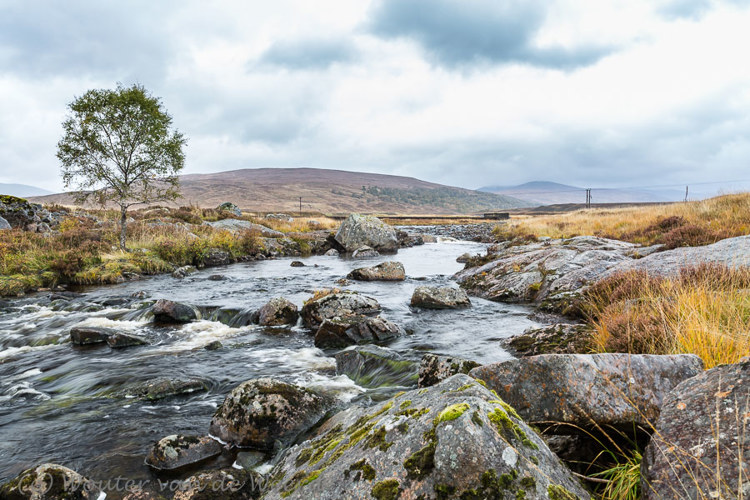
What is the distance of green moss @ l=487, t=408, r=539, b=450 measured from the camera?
2.49 m

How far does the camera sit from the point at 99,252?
19.6 meters

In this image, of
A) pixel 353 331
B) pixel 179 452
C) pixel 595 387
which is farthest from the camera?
pixel 353 331

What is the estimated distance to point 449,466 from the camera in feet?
7.38

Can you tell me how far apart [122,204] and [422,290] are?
18.5 m

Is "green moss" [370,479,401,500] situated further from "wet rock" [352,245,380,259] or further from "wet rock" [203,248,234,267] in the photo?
"wet rock" [352,245,380,259]

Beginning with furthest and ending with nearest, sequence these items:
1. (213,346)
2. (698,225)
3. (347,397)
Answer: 1. (698,225)
2. (213,346)
3. (347,397)

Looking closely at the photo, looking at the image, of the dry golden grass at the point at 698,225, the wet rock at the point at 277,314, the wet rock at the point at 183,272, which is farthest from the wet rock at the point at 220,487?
the wet rock at the point at 183,272

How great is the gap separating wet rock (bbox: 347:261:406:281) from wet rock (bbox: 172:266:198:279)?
28.2ft

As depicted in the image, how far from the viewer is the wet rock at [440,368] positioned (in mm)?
5793

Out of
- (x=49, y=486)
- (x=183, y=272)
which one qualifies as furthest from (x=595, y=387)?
(x=183, y=272)

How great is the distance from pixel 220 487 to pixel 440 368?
10.9ft

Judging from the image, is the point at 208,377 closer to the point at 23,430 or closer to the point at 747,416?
the point at 23,430

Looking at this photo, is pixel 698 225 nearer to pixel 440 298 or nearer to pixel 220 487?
pixel 440 298

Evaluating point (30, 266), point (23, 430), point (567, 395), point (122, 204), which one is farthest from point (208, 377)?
point (122, 204)
